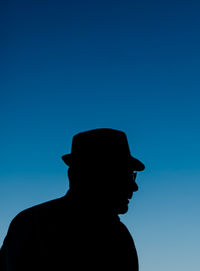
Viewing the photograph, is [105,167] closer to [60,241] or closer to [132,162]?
[132,162]

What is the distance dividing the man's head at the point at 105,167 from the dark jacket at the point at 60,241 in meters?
0.15

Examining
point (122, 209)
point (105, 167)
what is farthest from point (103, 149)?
point (122, 209)

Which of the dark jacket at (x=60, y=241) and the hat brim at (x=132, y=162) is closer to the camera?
the dark jacket at (x=60, y=241)

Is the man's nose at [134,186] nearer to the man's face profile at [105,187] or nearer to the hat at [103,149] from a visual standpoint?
the man's face profile at [105,187]

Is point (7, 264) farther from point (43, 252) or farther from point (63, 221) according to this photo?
point (63, 221)

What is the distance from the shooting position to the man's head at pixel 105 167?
261cm

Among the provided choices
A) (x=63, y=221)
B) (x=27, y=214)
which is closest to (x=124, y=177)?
(x=63, y=221)

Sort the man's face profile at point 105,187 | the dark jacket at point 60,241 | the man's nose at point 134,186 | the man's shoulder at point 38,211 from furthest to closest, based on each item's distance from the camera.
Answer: the man's nose at point 134,186 → the man's face profile at point 105,187 → the man's shoulder at point 38,211 → the dark jacket at point 60,241

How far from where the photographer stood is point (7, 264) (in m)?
2.40

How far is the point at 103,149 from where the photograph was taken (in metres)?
2.66

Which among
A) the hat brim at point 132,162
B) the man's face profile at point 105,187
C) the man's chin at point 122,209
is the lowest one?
the man's chin at point 122,209

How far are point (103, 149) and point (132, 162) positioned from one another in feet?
0.87

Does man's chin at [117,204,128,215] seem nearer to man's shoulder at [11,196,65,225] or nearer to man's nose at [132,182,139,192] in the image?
man's nose at [132,182,139,192]

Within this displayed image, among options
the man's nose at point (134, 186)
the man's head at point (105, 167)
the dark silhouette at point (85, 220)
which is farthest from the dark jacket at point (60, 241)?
the man's nose at point (134, 186)
